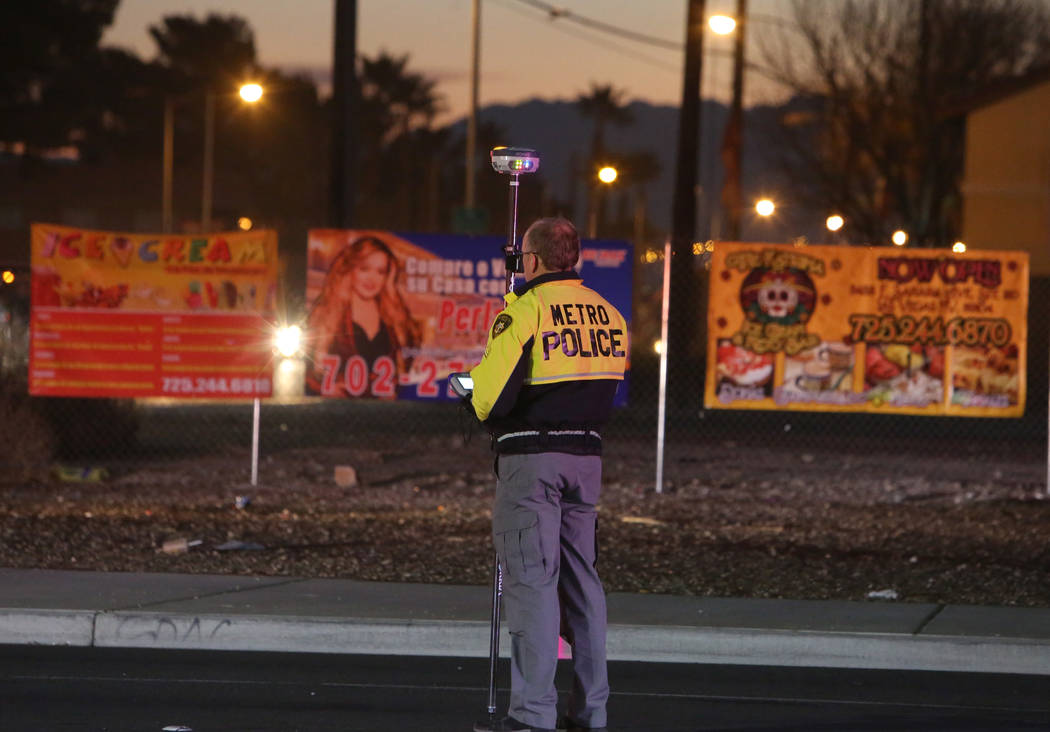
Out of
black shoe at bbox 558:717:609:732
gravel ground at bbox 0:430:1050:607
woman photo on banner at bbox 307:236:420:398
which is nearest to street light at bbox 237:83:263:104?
gravel ground at bbox 0:430:1050:607

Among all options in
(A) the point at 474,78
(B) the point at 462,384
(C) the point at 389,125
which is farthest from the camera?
(C) the point at 389,125

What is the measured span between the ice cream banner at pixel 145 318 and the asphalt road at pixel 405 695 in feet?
19.0

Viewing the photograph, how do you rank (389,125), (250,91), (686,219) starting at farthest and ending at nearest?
(389,125) → (686,219) → (250,91)

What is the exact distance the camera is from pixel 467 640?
8500mm

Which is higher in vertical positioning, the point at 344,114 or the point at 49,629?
the point at 344,114

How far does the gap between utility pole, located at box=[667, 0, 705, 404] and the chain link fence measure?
87 millimetres

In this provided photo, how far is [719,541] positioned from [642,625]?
10.8 ft

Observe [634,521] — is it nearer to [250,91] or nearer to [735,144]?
[250,91]

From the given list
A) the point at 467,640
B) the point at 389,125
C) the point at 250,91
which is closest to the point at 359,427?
the point at 250,91

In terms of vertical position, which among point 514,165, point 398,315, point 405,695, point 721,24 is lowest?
point 405,695

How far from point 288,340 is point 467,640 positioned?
5944 mm

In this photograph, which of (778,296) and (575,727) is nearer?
(575,727)

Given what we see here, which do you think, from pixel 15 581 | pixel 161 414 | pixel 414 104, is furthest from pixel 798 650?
pixel 414 104

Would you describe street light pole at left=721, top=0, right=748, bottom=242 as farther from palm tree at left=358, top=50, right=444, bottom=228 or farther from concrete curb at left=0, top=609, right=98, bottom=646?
palm tree at left=358, top=50, right=444, bottom=228
